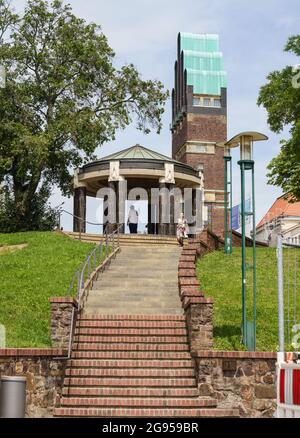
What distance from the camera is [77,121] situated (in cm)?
3416

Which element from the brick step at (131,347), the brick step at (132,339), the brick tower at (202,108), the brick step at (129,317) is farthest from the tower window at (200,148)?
the brick step at (131,347)

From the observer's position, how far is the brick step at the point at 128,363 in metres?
13.4

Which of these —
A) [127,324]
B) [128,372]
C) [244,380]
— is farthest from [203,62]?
[244,380]

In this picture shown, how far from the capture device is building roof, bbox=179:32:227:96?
66.8m

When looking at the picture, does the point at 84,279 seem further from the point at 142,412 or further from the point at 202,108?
the point at 202,108

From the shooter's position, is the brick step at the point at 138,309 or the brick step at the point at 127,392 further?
the brick step at the point at 138,309

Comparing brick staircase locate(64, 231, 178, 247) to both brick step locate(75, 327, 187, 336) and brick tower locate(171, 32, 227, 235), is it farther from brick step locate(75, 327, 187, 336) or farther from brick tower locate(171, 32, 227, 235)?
brick tower locate(171, 32, 227, 235)

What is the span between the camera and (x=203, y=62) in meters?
67.7

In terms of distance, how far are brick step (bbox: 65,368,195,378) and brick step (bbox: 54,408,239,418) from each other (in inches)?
47.0

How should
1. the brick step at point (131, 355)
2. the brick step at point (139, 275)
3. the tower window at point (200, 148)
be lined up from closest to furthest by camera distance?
the brick step at point (131, 355) < the brick step at point (139, 275) < the tower window at point (200, 148)

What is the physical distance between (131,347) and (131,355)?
34 cm

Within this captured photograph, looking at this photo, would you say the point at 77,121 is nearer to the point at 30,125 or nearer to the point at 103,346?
the point at 30,125

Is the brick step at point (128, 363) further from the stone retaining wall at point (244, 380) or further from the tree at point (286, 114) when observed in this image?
the tree at point (286, 114)

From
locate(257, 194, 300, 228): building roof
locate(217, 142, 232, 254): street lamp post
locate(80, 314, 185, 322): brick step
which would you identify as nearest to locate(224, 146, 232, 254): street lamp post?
locate(217, 142, 232, 254): street lamp post
